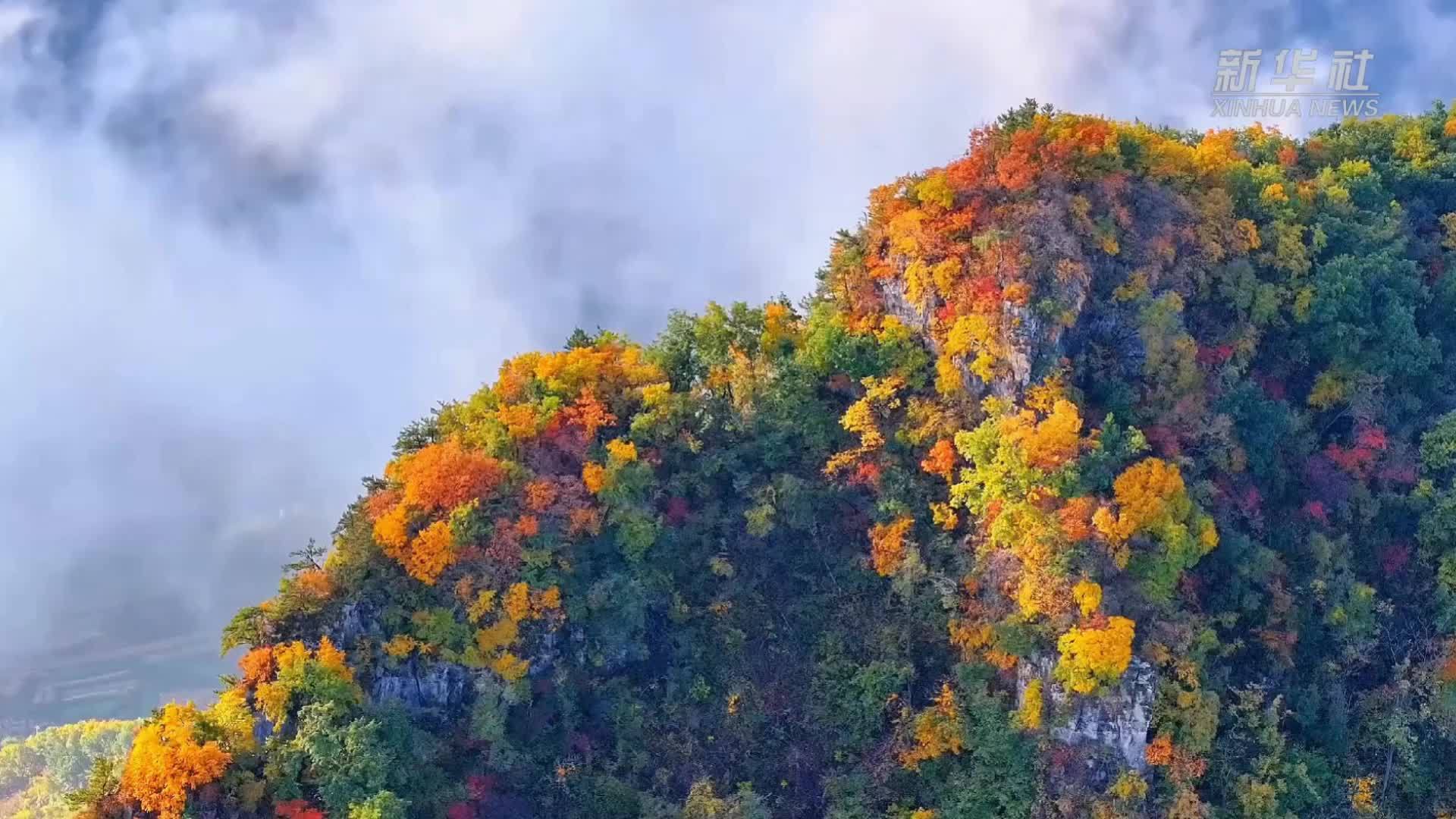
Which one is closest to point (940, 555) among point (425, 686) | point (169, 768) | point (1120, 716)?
point (1120, 716)

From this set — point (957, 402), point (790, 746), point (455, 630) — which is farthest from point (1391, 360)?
point (455, 630)

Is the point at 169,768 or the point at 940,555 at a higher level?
the point at 940,555

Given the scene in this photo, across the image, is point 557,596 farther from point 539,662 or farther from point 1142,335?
point 1142,335

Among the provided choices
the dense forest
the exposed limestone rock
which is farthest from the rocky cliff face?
the exposed limestone rock

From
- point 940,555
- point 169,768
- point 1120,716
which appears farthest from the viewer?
point 940,555

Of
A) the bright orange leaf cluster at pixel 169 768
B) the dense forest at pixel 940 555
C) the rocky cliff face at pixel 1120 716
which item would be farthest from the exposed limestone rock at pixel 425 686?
the rocky cliff face at pixel 1120 716

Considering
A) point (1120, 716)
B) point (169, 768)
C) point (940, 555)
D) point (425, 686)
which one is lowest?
point (169, 768)

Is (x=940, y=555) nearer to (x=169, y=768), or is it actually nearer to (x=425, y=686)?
(x=425, y=686)

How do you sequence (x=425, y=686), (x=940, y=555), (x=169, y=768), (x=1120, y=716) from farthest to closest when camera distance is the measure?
(x=940, y=555)
(x=425, y=686)
(x=1120, y=716)
(x=169, y=768)
